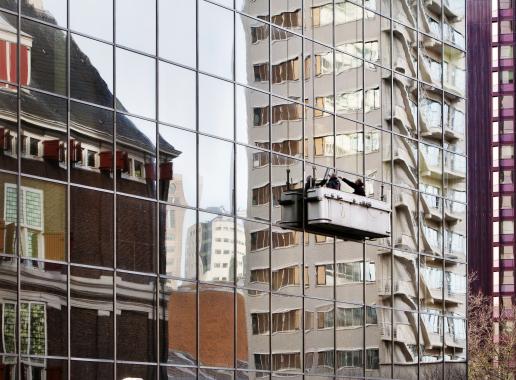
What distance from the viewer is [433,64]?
156ft

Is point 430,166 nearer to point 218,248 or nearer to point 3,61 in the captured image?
point 218,248

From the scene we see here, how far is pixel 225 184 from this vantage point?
37500 mm

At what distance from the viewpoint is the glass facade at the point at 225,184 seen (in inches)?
1234

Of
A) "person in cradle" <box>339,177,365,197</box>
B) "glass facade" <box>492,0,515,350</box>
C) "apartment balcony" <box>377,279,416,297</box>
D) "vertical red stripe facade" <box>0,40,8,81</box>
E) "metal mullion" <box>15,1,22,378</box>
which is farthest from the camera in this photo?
"glass facade" <box>492,0,515,350</box>

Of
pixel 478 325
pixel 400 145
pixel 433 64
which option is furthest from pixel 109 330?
pixel 478 325

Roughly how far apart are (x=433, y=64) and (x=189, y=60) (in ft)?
44.5

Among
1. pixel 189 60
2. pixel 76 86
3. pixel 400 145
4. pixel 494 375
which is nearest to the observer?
pixel 76 86

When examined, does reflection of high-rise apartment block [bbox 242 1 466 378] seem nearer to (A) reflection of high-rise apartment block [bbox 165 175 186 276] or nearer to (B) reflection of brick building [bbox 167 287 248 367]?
(B) reflection of brick building [bbox 167 287 248 367]

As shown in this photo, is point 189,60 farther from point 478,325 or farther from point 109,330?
point 478,325

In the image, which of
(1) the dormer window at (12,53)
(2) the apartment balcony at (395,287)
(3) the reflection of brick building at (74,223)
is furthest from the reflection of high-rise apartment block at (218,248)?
(2) the apartment balcony at (395,287)

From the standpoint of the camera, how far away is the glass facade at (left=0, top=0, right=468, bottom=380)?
1234 inches

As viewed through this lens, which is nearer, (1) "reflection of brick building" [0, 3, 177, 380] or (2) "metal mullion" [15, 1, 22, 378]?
(2) "metal mullion" [15, 1, 22, 378]

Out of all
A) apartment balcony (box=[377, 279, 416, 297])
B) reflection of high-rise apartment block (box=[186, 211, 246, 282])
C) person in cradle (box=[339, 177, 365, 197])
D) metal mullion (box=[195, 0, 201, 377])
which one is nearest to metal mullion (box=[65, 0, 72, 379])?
reflection of high-rise apartment block (box=[186, 211, 246, 282])

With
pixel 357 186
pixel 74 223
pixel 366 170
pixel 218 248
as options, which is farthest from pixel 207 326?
pixel 366 170
